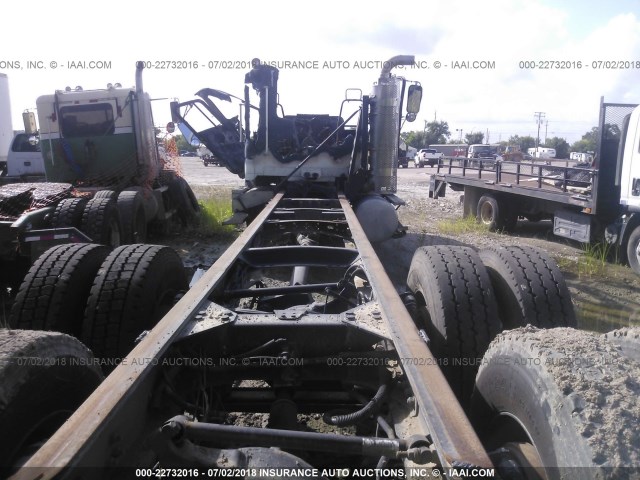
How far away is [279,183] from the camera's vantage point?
9.30 meters

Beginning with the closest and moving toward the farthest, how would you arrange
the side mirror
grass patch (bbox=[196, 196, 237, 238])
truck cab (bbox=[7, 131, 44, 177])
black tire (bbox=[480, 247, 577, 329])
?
1. black tire (bbox=[480, 247, 577, 329])
2. the side mirror
3. grass patch (bbox=[196, 196, 237, 238])
4. truck cab (bbox=[7, 131, 44, 177])

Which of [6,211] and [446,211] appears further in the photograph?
[446,211]

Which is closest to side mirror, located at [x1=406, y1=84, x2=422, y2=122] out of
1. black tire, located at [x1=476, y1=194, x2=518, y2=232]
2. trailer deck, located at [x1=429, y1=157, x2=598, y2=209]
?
trailer deck, located at [x1=429, y1=157, x2=598, y2=209]

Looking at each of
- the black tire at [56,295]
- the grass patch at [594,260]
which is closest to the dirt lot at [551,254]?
the grass patch at [594,260]

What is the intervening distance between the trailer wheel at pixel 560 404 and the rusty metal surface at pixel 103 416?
4.35 ft

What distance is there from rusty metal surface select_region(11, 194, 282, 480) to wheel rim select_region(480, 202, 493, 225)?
37.0 ft

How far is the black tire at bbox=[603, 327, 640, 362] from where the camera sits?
2336 millimetres

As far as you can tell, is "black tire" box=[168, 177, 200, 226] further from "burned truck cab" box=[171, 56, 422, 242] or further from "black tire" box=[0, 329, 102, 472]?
"black tire" box=[0, 329, 102, 472]

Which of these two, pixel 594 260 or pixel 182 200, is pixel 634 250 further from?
pixel 182 200

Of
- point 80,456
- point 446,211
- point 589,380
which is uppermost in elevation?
point 589,380

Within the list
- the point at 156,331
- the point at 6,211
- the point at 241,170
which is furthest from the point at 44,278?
the point at 241,170

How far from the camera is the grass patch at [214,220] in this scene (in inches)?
446

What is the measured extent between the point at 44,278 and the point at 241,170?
7355 millimetres

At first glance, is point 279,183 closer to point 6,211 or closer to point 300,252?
point 6,211
